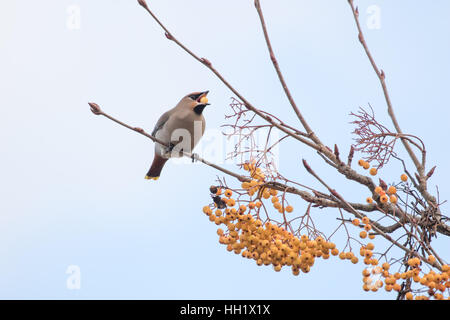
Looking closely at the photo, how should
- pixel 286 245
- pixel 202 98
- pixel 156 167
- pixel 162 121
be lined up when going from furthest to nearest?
pixel 156 167 < pixel 162 121 < pixel 202 98 < pixel 286 245

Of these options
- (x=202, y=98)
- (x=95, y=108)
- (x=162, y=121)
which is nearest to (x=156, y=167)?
(x=162, y=121)

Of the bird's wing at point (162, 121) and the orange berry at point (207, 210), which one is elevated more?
the bird's wing at point (162, 121)

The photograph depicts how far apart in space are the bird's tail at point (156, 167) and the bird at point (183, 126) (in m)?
0.20

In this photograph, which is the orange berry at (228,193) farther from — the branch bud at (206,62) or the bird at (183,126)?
the bird at (183,126)

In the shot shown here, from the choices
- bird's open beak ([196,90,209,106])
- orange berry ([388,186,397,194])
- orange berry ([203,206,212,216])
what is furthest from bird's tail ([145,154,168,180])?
orange berry ([388,186,397,194])

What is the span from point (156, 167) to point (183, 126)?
0.67 metres

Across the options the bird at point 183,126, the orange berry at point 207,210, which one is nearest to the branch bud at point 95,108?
the orange berry at point 207,210

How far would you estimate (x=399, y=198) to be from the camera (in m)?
3.62

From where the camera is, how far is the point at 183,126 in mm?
5777

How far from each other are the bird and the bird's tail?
0.20 meters

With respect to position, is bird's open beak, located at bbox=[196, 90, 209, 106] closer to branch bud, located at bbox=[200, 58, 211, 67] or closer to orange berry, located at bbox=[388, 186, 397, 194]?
branch bud, located at bbox=[200, 58, 211, 67]

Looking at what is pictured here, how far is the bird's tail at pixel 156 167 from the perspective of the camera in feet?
20.3

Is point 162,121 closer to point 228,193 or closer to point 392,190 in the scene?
point 228,193
